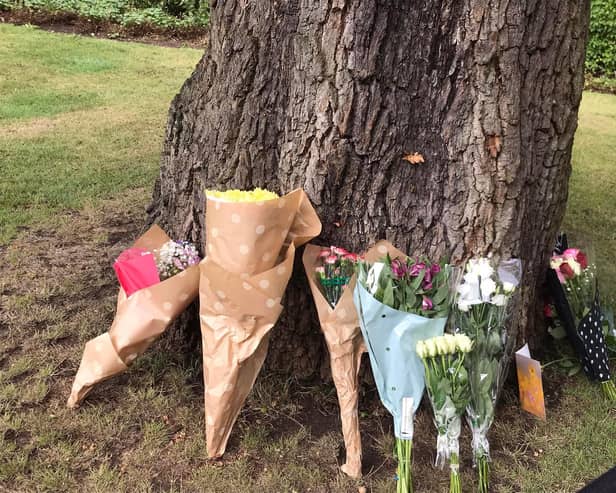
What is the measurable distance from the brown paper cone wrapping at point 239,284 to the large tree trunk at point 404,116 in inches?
10.1

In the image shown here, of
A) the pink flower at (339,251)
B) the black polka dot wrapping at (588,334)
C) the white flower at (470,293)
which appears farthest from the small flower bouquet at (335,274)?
the black polka dot wrapping at (588,334)

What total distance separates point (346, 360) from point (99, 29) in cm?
1067

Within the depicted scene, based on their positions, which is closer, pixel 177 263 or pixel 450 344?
pixel 450 344

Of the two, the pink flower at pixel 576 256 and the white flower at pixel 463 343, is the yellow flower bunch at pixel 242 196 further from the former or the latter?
the pink flower at pixel 576 256

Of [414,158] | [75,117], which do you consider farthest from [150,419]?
[75,117]

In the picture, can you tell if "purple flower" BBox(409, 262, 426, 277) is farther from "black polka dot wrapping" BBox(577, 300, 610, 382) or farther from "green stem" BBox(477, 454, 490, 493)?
"black polka dot wrapping" BBox(577, 300, 610, 382)

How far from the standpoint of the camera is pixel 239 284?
2.06m

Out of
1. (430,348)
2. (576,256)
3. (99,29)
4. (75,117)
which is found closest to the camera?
(430,348)

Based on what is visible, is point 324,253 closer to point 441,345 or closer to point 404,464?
point 441,345

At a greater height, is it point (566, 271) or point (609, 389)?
point (566, 271)

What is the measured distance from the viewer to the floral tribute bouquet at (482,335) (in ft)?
6.70

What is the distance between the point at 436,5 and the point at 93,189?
344cm

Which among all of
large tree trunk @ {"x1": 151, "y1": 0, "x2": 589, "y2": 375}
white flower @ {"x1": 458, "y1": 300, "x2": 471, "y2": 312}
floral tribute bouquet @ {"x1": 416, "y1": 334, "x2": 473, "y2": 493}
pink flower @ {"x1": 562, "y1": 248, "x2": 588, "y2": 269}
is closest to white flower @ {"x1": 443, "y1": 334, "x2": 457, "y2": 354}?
floral tribute bouquet @ {"x1": 416, "y1": 334, "x2": 473, "y2": 493}

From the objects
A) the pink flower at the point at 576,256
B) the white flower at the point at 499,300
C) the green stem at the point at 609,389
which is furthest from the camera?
the pink flower at the point at 576,256
